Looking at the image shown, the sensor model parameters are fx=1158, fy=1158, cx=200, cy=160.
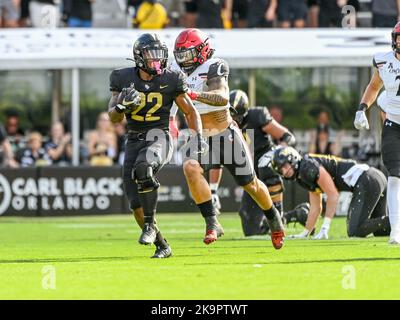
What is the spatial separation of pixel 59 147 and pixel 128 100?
36.4ft

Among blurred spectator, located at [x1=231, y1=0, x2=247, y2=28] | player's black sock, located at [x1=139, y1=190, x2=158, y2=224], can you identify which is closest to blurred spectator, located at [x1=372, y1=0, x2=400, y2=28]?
blurred spectator, located at [x1=231, y1=0, x2=247, y2=28]

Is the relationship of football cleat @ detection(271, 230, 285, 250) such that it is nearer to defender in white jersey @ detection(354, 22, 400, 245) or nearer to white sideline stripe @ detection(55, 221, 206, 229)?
defender in white jersey @ detection(354, 22, 400, 245)

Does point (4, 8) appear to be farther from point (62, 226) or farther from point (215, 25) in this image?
point (62, 226)

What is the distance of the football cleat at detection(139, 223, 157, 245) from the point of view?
394 inches

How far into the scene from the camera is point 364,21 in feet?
71.2

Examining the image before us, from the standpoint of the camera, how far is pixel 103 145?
20688 millimetres

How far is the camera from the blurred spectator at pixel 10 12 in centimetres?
2122

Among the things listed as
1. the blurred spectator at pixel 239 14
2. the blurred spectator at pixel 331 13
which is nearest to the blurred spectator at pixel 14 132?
the blurred spectator at pixel 239 14

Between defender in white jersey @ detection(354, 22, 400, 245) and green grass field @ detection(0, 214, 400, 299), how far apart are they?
0.40 m

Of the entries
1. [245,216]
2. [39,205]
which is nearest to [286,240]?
[245,216]

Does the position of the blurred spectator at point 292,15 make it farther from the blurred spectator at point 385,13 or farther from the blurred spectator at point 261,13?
the blurred spectator at point 385,13

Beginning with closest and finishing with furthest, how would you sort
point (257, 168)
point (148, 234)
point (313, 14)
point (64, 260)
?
1. point (148, 234)
2. point (64, 260)
3. point (257, 168)
4. point (313, 14)

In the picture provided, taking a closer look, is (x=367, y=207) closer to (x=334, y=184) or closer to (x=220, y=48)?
(x=334, y=184)

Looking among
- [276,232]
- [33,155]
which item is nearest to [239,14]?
[33,155]
